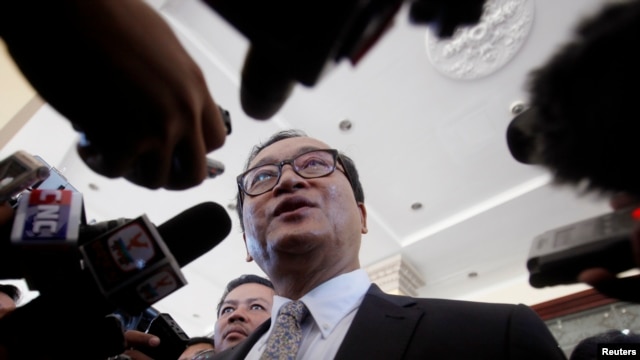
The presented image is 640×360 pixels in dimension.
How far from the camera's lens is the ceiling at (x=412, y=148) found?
3512 mm

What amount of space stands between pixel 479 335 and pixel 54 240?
779mm

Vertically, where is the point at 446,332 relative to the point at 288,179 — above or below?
below

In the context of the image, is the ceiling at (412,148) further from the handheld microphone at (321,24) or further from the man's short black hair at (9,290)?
the handheld microphone at (321,24)

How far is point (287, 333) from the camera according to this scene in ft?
3.64

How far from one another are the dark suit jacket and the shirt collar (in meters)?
0.08

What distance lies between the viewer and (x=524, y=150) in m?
0.52

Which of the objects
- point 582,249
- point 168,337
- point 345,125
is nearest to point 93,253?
point 168,337

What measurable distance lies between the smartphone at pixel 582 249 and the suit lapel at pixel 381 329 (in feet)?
1.84

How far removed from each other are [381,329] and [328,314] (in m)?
0.18

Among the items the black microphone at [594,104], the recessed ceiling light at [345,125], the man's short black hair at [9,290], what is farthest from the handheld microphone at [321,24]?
the recessed ceiling light at [345,125]

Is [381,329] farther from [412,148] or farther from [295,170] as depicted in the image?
[412,148]

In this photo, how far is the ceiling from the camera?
11.5 feet

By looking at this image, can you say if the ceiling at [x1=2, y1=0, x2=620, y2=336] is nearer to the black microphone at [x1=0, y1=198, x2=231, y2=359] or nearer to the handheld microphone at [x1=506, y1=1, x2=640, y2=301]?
the black microphone at [x1=0, y1=198, x2=231, y2=359]

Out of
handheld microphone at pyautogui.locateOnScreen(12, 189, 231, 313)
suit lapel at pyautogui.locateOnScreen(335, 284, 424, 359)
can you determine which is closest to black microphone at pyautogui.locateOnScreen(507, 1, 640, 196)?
handheld microphone at pyautogui.locateOnScreen(12, 189, 231, 313)
